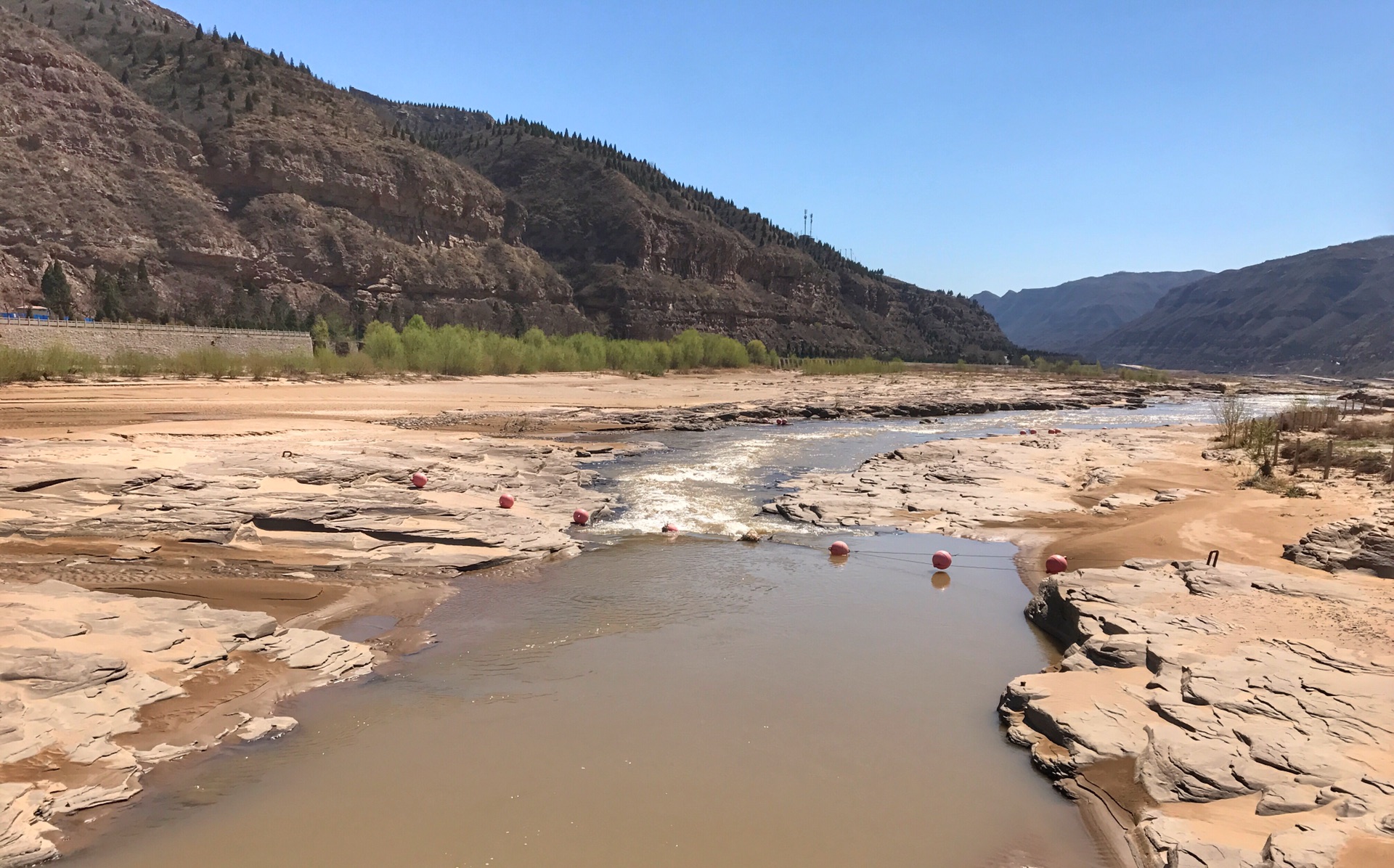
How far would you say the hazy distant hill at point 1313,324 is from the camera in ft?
446

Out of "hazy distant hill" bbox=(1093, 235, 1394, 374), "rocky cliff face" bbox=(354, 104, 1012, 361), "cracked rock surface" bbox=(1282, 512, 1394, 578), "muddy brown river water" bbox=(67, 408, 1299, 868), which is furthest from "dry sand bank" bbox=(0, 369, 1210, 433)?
"hazy distant hill" bbox=(1093, 235, 1394, 374)

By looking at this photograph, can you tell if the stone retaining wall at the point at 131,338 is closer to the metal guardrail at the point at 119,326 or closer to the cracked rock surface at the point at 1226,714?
the metal guardrail at the point at 119,326

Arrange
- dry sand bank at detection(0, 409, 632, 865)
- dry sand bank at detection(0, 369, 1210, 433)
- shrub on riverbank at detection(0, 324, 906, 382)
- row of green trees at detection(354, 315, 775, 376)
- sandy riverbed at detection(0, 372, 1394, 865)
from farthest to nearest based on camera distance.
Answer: row of green trees at detection(354, 315, 775, 376) → shrub on riverbank at detection(0, 324, 906, 382) → dry sand bank at detection(0, 369, 1210, 433) → sandy riverbed at detection(0, 372, 1394, 865) → dry sand bank at detection(0, 409, 632, 865)

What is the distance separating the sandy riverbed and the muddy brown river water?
585 mm

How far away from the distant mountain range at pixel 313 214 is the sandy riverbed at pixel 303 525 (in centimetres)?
4732

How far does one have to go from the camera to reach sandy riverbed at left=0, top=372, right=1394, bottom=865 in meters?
6.66

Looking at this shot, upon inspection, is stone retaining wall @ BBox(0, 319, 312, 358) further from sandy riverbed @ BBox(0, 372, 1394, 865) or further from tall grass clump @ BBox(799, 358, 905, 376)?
tall grass clump @ BBox(799, 358, 905, 376)

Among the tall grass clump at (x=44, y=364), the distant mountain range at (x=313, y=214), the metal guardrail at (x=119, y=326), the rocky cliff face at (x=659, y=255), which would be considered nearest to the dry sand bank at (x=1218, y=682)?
the tall grass clump at (x=44, y=364)

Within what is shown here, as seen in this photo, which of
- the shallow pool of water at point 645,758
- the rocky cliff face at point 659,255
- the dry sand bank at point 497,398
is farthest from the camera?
the rocky cliff face at point 659,255

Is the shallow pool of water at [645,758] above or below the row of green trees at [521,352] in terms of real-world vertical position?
below

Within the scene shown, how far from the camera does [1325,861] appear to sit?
177 inches

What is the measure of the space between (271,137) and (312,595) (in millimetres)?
86559

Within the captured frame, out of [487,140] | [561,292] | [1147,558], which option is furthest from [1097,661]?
[487,140]

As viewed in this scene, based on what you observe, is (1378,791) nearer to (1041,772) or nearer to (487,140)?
(1041,772)
